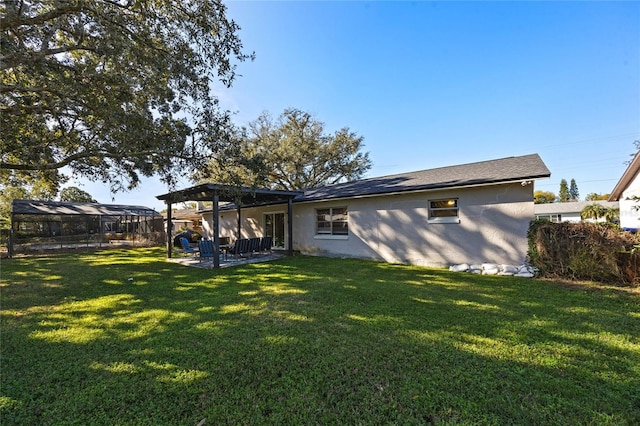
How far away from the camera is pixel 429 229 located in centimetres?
1029

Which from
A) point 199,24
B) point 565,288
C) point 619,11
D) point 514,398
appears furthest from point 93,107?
point 619,11

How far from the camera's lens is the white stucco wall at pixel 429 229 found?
863 cm

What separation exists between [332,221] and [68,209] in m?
22.6

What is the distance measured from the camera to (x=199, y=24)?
7.45 meters

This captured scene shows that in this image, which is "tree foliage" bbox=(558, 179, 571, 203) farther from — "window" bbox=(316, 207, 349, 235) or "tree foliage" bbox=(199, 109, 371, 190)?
"window" bbox=(316, 207, 349, 235)

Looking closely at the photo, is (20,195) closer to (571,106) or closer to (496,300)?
(496,300)

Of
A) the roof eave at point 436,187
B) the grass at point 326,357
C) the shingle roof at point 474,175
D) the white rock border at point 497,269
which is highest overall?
the shingle roof at point 474,175

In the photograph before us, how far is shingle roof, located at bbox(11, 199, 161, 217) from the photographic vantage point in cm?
1898

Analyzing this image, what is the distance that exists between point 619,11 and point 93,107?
48.7 feet

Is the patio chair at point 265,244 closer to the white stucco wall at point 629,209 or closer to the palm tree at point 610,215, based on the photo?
the white stucco wall at point 629,209

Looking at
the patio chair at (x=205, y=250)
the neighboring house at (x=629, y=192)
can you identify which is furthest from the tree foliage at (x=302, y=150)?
the neighboring house at (x=629, y=192)

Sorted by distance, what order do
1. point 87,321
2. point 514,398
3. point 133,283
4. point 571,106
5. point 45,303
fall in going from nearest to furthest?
point 514,398, point 87,321, point 45,303, point 133,283, point 571,106

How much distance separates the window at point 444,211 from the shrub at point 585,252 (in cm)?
231

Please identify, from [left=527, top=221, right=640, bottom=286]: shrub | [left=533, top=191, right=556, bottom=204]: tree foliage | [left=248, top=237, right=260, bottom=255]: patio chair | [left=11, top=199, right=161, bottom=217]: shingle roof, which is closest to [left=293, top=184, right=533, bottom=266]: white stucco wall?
[left=527, top=221, right=640, bottom=286]: shrub
